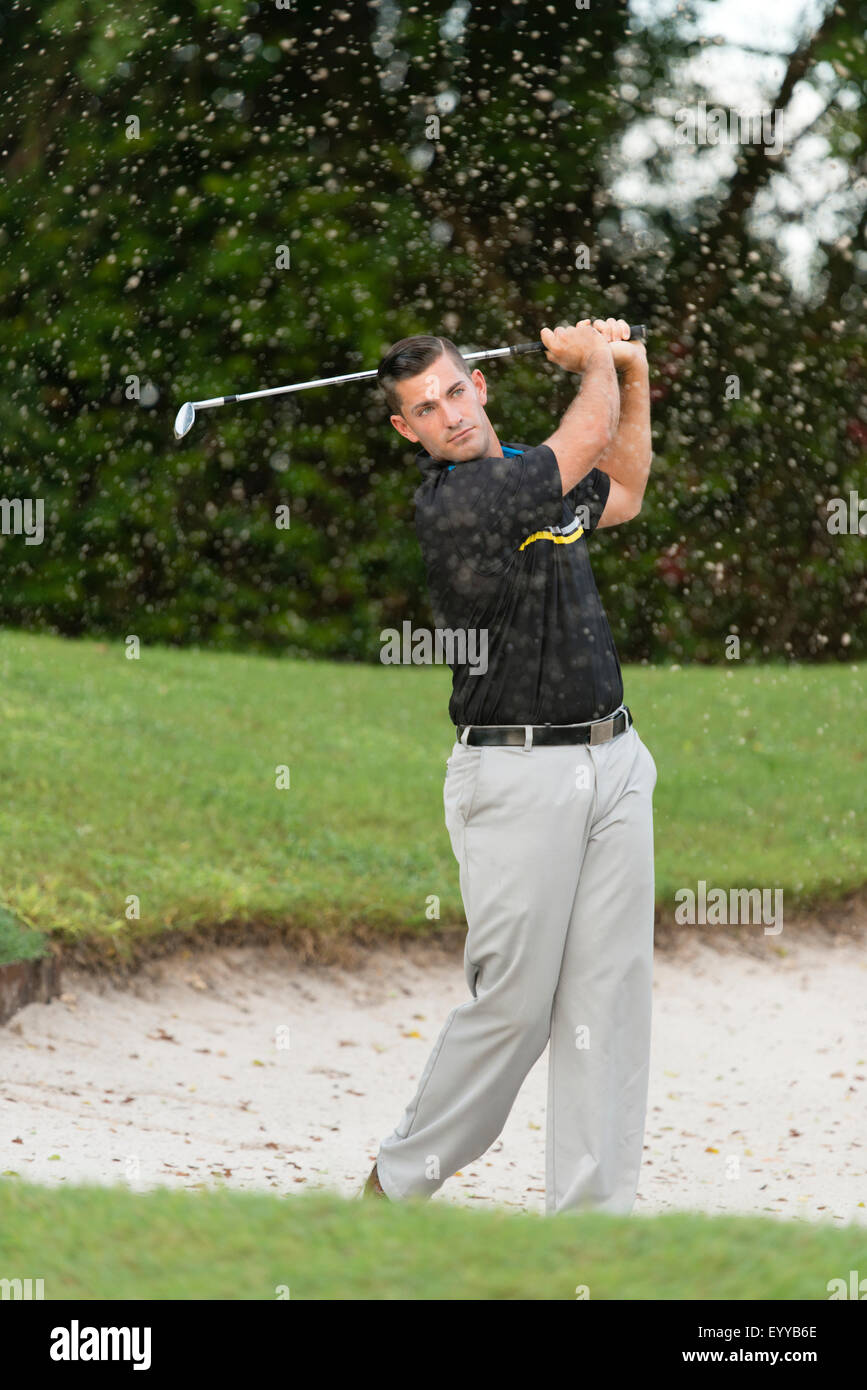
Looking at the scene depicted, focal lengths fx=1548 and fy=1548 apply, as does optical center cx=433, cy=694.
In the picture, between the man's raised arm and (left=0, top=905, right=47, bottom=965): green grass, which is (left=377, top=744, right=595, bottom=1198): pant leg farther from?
(left=0, top=905, right=47, bottom=965): green grass

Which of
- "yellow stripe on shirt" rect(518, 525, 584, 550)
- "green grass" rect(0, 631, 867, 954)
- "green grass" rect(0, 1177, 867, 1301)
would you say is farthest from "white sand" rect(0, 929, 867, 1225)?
"yellow stripe on shirt" rect(518, 525, 584, 550)

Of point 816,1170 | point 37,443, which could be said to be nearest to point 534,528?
point 816,1170

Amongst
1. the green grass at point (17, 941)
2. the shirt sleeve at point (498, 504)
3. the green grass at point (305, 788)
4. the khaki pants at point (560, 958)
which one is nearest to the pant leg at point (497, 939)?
the khaki pants at point (560, 958)

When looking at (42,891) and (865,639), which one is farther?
(865,639)

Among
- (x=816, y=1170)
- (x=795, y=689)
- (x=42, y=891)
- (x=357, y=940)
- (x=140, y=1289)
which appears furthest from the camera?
(x=795, y=689)

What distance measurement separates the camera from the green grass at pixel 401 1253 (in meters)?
1.97

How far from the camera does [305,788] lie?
22.6 ft

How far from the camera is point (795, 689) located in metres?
8.71

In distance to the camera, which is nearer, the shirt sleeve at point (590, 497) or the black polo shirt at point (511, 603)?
the black polo shirt at point (511, 603)

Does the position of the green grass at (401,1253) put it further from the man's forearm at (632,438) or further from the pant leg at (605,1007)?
the man's forearm at (632,438)

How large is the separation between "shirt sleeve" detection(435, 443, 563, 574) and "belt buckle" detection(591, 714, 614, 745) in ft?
1.12

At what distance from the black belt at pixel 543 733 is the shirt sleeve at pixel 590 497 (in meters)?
0.44

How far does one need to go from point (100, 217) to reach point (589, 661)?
29.6 ft
